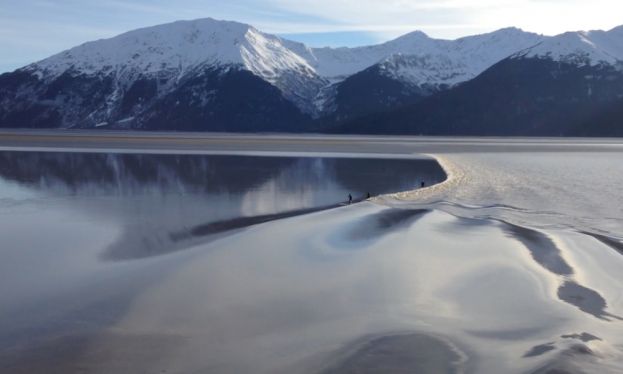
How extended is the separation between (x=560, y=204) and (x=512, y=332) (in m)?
21.4

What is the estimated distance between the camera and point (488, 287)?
1695cm

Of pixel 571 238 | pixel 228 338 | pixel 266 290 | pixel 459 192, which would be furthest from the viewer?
pixel 459 192

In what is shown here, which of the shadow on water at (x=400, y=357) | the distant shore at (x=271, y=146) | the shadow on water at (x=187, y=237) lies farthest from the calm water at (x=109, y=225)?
the distant shore at (x=271, y=146)

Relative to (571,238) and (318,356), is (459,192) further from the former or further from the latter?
(318,356)

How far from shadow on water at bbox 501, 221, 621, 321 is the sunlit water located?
8cm

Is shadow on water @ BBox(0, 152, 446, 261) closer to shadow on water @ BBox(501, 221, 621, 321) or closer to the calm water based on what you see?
the calm water

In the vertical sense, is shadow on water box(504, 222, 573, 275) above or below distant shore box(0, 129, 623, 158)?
above

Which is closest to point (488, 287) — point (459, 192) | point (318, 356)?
point (318, 356)

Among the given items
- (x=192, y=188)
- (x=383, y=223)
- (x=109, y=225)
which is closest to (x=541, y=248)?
(x=383, y=223)

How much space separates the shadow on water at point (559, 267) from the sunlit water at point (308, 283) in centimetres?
8

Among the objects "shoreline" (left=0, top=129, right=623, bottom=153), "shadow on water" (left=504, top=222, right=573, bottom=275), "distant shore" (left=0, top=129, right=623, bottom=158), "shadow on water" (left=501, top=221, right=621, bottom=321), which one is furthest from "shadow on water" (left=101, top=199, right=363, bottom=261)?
"shoreline" (left=0, top=129, right=623, bottom=153)

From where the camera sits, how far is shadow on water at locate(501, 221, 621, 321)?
48.9 feet

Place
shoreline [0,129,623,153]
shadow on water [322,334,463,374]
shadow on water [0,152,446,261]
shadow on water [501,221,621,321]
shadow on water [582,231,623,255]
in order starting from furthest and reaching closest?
shoreline [0,129,623,153] → shadow on water [0,152,446,261] → shadow on water [582,231,623,255] → shadow on water [501,221,621,321] → shadow on water [322,334,463,374]

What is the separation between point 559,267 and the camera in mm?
19109
